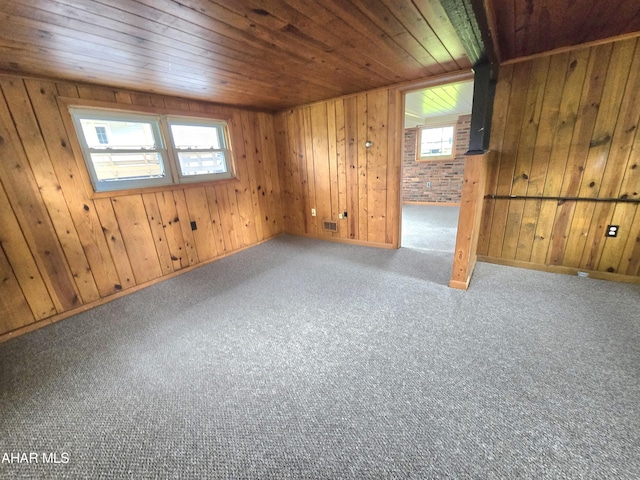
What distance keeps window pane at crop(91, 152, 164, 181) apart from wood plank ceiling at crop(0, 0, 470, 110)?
2.22ft

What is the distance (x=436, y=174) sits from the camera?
658cm

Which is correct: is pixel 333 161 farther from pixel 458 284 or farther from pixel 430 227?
pixel 458 284

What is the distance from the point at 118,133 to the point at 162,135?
1349 mm

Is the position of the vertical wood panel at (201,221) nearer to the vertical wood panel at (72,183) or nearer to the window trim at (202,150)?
the window trim at (202,150)

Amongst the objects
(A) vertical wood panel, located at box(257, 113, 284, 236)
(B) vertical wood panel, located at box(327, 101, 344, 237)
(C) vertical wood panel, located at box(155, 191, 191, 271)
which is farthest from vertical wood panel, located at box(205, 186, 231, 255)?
(B) vertical wood panel, located at box(327, 101, 344, 237)

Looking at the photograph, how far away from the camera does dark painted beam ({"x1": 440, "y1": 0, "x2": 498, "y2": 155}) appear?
1.39 meters

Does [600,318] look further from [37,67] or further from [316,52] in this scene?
[37,67]

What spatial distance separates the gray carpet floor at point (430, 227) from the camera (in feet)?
12.3

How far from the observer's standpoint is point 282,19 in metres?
1.51

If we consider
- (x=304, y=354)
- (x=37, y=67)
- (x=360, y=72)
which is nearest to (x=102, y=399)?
(x=304, y=354)

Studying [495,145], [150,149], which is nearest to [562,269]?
[495,145]

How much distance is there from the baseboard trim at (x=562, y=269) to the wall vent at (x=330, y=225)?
2.01 m
